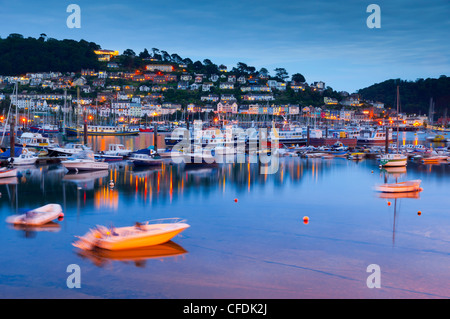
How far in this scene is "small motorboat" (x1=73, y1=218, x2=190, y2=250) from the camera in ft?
38.6

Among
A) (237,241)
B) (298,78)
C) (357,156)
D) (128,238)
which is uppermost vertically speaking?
(298,78)

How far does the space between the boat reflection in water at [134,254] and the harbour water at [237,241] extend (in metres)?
0.03

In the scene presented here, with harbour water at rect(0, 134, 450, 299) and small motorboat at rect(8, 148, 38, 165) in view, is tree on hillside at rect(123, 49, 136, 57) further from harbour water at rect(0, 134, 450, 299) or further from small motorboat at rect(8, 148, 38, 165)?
harbour water at rect(0, 134, 450, 299)

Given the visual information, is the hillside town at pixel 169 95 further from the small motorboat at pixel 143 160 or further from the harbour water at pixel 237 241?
the harbour water at pixel 237 241

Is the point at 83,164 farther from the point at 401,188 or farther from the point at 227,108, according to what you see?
the point at 227,108

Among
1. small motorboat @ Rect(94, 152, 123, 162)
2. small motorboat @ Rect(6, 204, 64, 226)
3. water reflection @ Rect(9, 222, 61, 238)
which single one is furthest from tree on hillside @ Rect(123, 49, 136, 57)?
water reflection @ Rect(9, 222, 61, 238)

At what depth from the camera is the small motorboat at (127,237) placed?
11.8 m

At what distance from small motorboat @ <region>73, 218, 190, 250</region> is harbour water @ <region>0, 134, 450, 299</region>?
11.6 inches

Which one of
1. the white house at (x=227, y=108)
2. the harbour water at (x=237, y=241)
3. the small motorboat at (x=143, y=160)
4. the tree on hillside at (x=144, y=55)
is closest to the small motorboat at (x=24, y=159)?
the harbour water at (x=237, y=241)

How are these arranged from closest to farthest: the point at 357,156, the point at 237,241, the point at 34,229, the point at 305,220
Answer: the point at 237,241 → the point at 34,229 → the point at 305,220 → the point at 357,156

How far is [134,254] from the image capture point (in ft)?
38.0

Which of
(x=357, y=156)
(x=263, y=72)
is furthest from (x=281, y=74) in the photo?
(x=357, y=156)

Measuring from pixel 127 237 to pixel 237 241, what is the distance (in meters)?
3.24

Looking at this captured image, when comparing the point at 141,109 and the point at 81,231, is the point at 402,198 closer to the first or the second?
the point at 81,231
